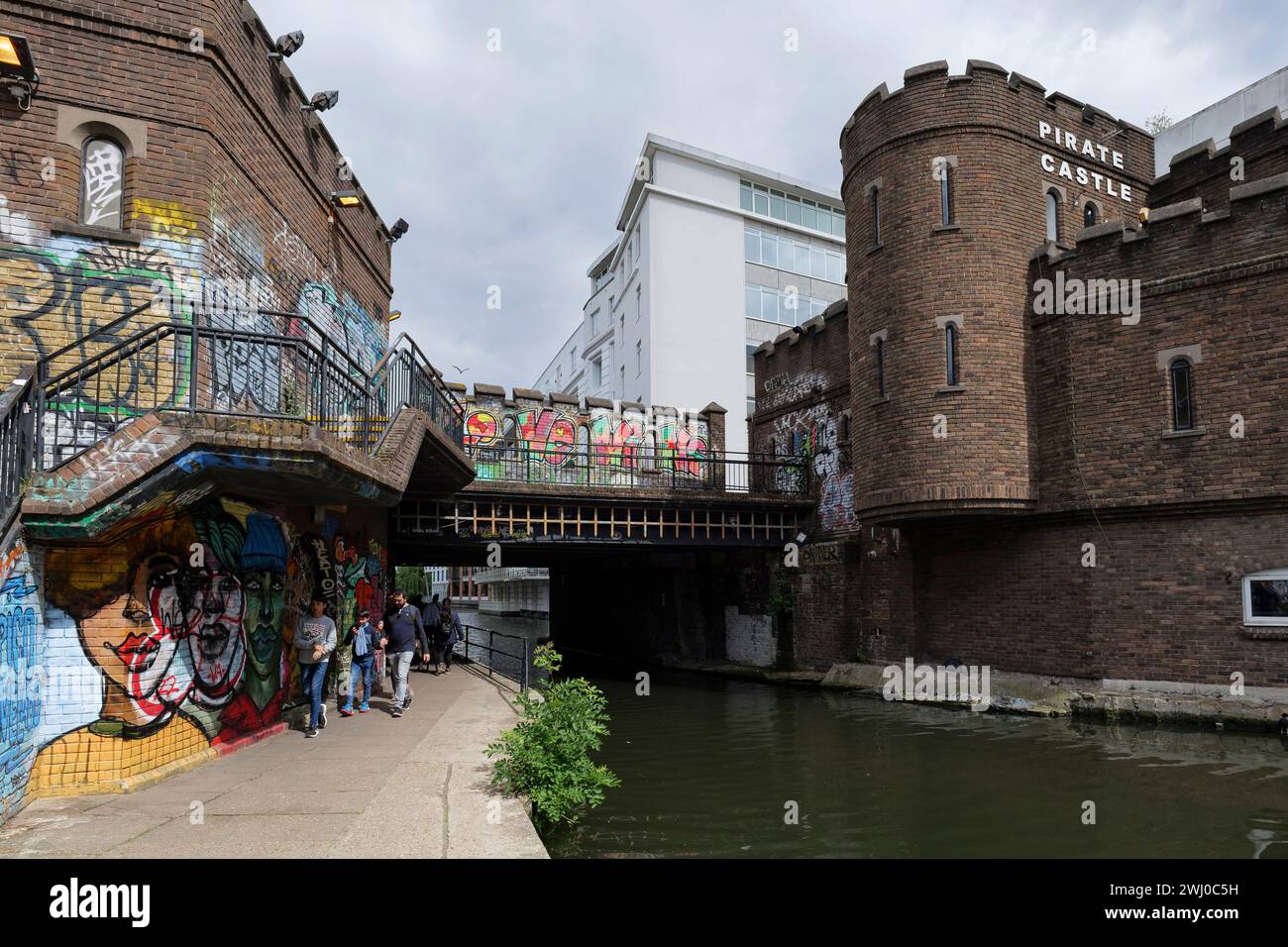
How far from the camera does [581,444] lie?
24.4 metres

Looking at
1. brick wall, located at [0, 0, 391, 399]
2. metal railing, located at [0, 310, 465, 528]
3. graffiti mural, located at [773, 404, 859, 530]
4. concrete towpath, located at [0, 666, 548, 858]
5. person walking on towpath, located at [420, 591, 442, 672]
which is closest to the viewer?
concrete towpath, located at [0, 666, 548, 858]

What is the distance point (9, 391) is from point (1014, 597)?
1694 centimetres

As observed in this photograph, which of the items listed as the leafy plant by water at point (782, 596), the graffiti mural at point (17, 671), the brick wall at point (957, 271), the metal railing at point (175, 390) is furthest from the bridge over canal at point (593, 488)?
the graffiti mural at point (17, 671)

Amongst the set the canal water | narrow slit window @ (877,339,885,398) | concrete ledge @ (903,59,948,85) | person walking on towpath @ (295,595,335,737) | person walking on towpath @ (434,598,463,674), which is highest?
concrete ledge @ (903,59,948,85)

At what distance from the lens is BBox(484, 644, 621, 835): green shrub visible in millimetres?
8273

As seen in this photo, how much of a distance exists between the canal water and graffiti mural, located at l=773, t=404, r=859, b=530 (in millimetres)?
7105

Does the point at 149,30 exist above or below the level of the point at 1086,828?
above

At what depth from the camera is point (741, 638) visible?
85.1 ft

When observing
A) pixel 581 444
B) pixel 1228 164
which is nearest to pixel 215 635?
pixel 581 444

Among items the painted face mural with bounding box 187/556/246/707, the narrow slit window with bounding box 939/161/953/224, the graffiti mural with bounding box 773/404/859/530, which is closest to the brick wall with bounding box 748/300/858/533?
the graffiti mural with bounding box 773/404/859/530

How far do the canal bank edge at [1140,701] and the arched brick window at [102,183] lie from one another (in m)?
16.7

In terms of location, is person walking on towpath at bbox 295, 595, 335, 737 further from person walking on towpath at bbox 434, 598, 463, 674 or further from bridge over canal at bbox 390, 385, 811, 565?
person walking on towpath at bbox 434, 598, 463, 674
